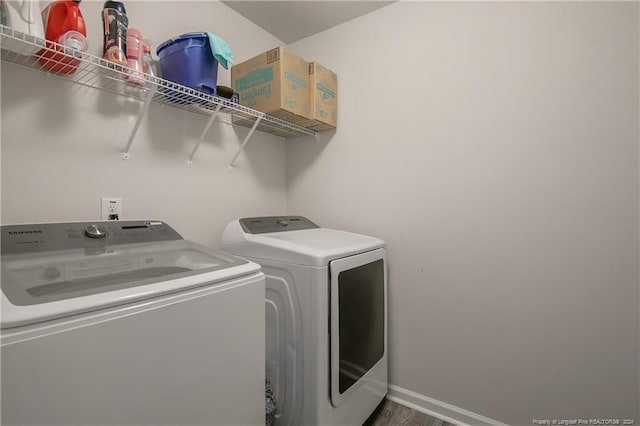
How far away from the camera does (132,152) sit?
1.50 m

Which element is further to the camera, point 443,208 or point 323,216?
point 323,216

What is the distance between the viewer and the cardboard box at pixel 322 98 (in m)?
1.94

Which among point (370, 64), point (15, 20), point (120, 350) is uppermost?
point (370, 64)

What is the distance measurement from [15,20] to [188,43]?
616 mm

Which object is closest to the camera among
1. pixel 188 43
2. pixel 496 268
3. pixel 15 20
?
pixel 15 20

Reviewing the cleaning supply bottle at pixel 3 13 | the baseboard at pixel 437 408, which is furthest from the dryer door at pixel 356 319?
the cleaning supply bottle at pixel 3 13

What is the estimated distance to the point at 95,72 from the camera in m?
1.29

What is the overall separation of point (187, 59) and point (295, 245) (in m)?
1.06

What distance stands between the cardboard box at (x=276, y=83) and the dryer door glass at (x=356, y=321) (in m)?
1.03

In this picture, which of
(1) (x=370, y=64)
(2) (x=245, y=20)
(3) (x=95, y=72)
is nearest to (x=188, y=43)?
(3) (x=95, y=72)

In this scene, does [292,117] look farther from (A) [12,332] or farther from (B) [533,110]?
(A) [12,332]

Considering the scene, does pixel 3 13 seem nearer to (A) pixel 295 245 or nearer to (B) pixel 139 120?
(B) pixel 139 120

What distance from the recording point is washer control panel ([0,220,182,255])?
1.01 meters

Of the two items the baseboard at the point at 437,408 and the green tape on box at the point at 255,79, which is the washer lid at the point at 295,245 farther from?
the baseboard at the point at 437,408
